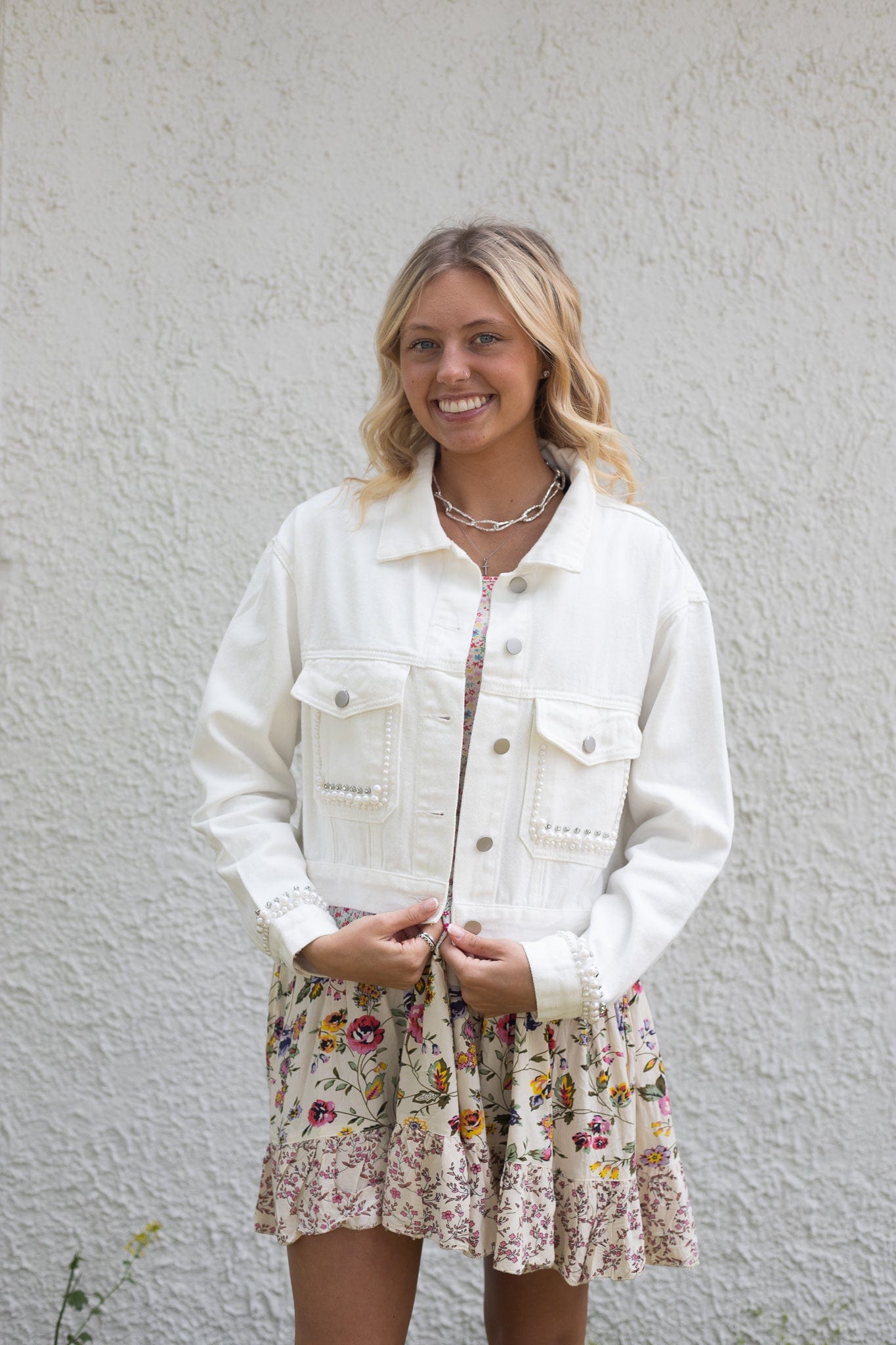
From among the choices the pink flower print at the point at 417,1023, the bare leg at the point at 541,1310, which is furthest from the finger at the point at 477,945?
the bare leg at the point at 541,1310

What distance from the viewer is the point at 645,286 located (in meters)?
2.55

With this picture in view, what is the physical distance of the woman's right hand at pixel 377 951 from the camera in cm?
149

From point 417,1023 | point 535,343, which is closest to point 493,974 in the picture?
point 417,1023

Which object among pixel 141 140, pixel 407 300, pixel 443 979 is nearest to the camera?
pixel 443 979

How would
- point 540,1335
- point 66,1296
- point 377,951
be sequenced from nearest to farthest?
point 377,951, point 540,1335, point 66,1296

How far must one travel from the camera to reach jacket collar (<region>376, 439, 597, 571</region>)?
165 centimetres

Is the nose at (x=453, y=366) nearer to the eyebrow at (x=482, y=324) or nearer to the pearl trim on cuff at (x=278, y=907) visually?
the eyebrow at (x=482, y=324)

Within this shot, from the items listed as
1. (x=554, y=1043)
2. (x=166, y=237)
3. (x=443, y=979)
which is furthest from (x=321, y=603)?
(x=166, y=237)

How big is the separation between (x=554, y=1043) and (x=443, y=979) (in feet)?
0.59

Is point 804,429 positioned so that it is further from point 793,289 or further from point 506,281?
point 506,281

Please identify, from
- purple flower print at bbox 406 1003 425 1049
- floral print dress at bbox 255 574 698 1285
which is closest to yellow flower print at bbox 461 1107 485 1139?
floral print dress at bbox 255 574 698 1285

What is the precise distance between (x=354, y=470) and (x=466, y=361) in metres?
0.97

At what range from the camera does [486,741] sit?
1.59 m

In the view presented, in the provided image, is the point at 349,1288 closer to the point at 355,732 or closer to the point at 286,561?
the point at 355,732
